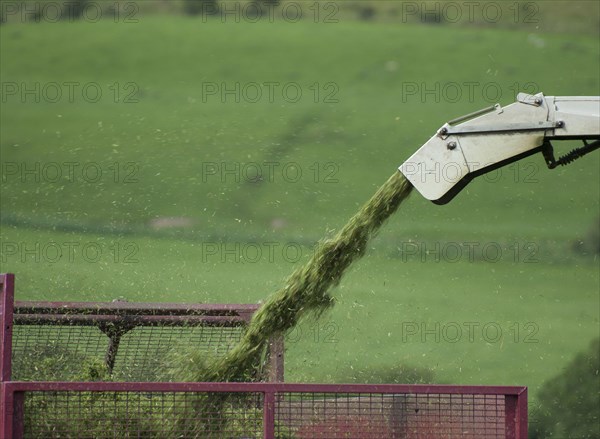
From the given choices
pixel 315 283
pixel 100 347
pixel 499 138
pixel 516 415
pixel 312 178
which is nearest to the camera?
pixel 516 415

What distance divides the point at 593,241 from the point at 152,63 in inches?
413

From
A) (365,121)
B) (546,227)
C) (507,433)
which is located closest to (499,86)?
(365,121)

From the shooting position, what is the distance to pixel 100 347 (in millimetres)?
5945

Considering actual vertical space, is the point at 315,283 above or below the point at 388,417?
Result: above

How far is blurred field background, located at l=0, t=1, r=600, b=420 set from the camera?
14.4m

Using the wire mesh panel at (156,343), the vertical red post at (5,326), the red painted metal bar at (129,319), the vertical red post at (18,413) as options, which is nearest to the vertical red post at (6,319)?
the vertical red post at (5,326)

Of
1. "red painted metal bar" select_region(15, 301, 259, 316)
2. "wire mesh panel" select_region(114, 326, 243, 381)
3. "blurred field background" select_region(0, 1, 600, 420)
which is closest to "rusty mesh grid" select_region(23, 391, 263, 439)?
"wire mesh panel" select_region(114, 326, 243, 381)

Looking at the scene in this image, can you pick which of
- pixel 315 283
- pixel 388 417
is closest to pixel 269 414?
pixel 388 417

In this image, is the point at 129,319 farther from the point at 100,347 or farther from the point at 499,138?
the point at 499,138

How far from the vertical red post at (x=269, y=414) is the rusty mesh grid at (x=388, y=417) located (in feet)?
0.29

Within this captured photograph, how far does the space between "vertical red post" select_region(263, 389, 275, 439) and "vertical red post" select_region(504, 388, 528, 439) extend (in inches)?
38.0

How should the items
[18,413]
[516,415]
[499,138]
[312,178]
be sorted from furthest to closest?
1. [312,178]
2. [499,138]
3. [516,415]
4. [18,413]

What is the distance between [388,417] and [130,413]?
107 centimetres

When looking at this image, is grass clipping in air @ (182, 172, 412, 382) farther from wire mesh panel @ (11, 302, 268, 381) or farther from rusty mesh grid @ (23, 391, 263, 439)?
rusty mesh grid @ (23, 391, 263, 439)
